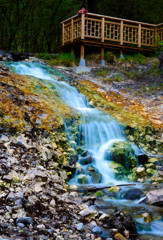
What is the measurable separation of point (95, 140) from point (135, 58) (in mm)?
8024

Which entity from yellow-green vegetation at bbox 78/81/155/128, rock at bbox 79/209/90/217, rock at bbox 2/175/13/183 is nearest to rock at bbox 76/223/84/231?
rock at bbox 79/209/90/217

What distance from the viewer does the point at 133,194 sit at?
4.57 m

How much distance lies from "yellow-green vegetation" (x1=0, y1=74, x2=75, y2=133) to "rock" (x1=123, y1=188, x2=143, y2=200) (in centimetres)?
209

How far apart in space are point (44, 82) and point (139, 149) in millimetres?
3790

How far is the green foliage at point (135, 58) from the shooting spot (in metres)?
12.7

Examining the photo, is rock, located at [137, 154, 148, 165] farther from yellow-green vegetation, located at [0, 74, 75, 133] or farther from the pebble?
the pebble

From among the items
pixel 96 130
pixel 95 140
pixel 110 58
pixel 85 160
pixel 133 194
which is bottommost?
pixel 133 194

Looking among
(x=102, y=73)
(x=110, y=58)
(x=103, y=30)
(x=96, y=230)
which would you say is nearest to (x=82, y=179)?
(x=96, y=230)

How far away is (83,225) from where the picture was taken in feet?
10.5

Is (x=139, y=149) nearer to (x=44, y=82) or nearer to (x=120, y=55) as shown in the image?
(x=44, y=82)

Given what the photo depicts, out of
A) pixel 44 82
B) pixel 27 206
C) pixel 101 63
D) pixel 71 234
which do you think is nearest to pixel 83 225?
pixel 71 234

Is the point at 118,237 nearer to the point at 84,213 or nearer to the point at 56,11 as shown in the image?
the point at 84,213

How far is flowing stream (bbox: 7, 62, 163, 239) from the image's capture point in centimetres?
501

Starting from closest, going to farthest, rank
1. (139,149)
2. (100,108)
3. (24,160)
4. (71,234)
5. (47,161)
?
(71,234)
(24,160)
(47,161)
(139,149)
(100,108)
